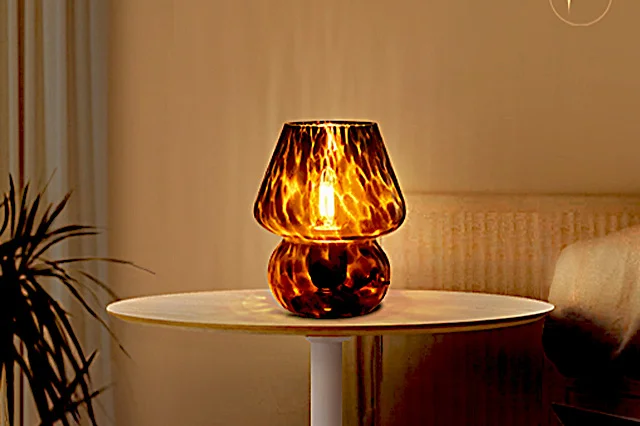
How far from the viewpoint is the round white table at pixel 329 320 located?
4.76 feet

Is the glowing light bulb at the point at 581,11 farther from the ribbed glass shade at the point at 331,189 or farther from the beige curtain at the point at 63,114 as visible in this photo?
the beige curtain at the point at 63,114

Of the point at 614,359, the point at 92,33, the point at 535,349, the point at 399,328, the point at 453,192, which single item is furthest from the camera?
the point at 92,33

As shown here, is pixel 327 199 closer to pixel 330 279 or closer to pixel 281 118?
pixel 330 279

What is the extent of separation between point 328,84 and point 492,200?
19.9 inches

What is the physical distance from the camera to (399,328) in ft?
4.75

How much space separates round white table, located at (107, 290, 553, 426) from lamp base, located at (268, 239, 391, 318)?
0.08 feet

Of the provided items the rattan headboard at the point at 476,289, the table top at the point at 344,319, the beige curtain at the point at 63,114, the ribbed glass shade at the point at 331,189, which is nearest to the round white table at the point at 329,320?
the table top at the point at 344,319

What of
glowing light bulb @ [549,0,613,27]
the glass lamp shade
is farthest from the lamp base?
glowing light bulb @ [549,0,613,27]

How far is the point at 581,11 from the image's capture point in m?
2.20

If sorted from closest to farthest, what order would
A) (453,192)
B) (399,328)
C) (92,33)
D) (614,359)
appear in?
(399,328)
(614,359)
(453,192)
(92,33)

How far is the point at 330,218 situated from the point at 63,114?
1026 millimetres

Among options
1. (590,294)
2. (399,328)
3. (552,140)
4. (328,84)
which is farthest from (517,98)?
(399,328)

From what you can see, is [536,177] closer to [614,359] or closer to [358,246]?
[614,359]

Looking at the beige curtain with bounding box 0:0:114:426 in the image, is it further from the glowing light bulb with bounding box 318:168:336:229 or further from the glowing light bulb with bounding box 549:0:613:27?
the glowing light bulb with bounding box 549:0:613:27
